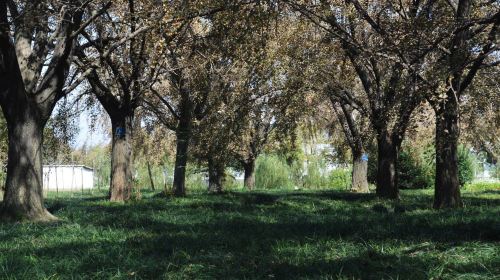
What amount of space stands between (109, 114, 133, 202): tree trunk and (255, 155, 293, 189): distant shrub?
22.2 m

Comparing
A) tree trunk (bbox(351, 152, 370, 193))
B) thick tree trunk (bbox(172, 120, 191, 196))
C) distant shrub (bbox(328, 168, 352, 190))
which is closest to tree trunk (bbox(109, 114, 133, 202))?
thick tree trunk (bbox(172, 120, 191, 196))

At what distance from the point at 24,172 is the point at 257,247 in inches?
260

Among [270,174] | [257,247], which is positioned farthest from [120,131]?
[270,174]

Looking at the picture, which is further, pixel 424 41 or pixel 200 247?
pixel 424 41

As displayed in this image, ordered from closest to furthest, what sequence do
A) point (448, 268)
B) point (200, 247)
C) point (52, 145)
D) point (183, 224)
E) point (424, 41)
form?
point (448, 268) < point (200, 247) < point (183, 224) < point (424, 41) < point (52, 145)

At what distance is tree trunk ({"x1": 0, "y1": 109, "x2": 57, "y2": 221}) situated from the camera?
36.6ft

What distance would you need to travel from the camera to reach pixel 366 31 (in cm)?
2069

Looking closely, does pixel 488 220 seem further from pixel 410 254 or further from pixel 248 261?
pixel 248 261

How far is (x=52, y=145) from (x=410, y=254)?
679 inches

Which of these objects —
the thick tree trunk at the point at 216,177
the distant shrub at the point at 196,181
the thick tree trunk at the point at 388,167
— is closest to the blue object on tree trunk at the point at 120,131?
the thick tree trunk at the point at 216,177

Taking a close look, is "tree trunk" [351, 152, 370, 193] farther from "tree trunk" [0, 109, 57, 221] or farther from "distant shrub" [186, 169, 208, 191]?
"tree trunk" [0, 109, 57, 221]

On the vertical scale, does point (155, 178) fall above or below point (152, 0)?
below

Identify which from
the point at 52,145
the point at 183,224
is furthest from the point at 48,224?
the point at 52,145

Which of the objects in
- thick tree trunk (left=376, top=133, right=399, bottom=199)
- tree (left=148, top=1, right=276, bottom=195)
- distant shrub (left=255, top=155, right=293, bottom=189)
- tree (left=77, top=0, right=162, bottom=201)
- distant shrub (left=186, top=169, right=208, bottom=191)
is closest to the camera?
tree (left=148, top=1, right=276, bottom=195)
